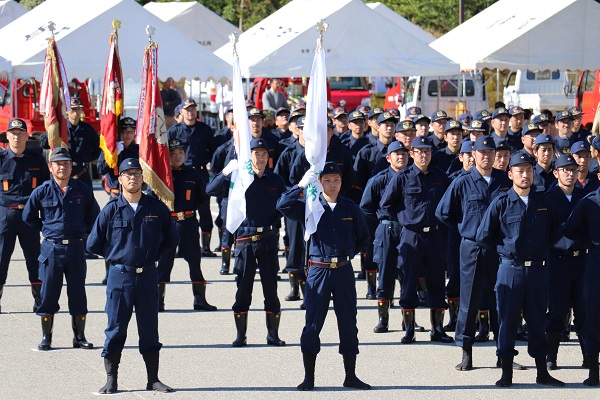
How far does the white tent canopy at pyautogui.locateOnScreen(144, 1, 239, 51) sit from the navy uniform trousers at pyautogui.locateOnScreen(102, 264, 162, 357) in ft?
72.3

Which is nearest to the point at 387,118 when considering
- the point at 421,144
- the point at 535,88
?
the point at 421,144

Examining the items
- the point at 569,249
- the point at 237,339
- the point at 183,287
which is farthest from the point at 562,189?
the point at 183,287

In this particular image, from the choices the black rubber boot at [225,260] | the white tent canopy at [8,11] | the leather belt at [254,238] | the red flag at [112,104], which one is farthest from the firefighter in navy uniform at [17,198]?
the white tent canopy at [8,11]

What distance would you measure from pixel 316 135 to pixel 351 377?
2.19m

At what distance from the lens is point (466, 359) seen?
35.3 ft

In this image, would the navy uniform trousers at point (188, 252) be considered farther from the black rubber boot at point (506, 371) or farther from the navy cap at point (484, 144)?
the black rubber boot at point (506, 371)

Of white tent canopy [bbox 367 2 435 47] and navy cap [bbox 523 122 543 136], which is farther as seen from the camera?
white tent canopy [bbox 367 2 435 47]

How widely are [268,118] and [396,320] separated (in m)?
12.2

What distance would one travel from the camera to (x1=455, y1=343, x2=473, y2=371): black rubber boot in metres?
10.7

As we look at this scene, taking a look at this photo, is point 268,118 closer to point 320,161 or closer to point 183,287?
point 183,287

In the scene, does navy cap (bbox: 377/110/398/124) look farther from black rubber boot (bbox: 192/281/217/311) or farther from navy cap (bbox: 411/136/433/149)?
black rubber boot (bbox: 192/281/217/311)

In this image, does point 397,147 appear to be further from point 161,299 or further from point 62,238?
point 62,238

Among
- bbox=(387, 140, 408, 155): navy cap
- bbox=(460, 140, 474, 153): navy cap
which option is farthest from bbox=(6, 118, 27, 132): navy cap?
bbox=(460, 140, 474, 153): navy cap

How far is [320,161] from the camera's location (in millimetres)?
10398
